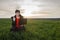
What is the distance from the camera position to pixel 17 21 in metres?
1.55

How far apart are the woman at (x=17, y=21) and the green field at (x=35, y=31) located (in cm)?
5

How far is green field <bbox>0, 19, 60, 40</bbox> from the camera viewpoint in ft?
4.92

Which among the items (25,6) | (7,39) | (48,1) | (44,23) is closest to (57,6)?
(48,1)

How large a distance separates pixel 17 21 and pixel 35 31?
230mm

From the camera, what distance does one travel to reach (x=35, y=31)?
4.97 ft

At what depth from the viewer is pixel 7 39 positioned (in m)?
1.51

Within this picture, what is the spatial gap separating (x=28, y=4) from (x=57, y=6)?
323 millimetres

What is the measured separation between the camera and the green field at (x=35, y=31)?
150 centimetres

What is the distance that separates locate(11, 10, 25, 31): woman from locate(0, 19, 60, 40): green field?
46mm

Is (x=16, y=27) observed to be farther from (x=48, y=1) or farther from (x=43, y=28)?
(x=48, y=1)

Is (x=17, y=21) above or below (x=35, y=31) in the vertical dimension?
above

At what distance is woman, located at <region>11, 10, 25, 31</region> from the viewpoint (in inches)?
60.6

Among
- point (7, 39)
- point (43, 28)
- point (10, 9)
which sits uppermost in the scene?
point (10, 9)

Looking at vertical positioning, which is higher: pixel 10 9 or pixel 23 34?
pixel 10 9
